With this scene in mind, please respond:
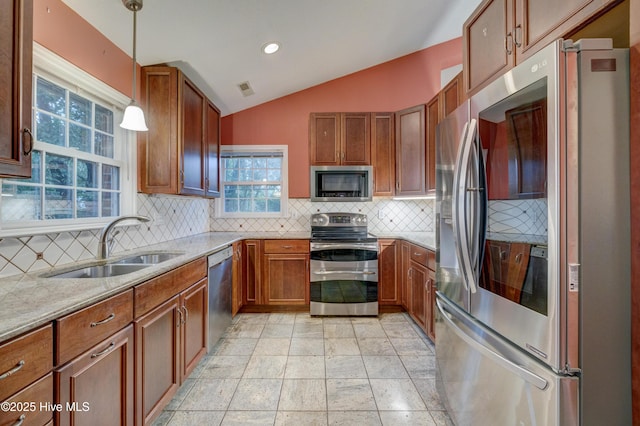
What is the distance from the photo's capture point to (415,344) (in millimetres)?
2543

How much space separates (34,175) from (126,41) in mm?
1123

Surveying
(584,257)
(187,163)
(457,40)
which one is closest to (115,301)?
(187,163)

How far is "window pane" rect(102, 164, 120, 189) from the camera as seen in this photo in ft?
6.88

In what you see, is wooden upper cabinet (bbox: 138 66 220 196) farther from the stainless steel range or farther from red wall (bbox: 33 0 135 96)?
the stainless steel range

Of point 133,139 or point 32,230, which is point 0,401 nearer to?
point 32,230

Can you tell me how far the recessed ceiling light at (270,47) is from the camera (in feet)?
8.28

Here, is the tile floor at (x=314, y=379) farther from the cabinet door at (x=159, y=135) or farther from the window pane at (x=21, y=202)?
the cabinet door at (x=159, y=135)

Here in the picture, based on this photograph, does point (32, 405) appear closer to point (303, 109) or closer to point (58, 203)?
point (58, 203)

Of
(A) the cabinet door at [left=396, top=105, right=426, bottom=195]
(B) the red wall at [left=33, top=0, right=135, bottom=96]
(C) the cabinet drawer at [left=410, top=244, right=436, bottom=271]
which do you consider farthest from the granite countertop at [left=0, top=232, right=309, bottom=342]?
(A) the cabinet door at [left=396, top=105, right=426, bottom=195]

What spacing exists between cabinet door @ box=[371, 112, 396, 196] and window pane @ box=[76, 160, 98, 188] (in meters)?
2.69

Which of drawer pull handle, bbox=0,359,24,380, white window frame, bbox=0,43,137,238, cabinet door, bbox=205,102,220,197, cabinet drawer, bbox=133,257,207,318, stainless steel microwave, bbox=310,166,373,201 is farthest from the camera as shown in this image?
stainless steel microwave, bbox=310,166,373,201

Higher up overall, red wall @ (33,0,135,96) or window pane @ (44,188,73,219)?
red wall @ (33,0,135,96)

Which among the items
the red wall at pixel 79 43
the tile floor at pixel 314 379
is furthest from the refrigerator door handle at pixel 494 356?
the red wall at pixel 79 43

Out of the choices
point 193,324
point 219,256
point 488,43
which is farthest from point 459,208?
point 219,256
